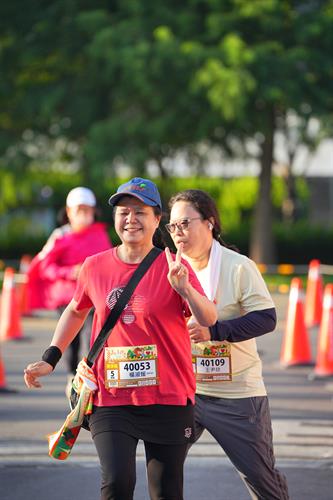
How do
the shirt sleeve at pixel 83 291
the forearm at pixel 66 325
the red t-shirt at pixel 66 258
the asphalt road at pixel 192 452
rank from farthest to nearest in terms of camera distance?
the red t-shirt at pixel 66 258
the asphalt road at pixel 192 452
the forearm at pixel 66 325
the shirt sleeve at pixel 83 291

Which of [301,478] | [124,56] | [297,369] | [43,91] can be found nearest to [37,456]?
[301,478]

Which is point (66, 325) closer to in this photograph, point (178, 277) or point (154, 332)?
point (154, 332)

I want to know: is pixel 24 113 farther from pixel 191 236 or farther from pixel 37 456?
pixel 191 236

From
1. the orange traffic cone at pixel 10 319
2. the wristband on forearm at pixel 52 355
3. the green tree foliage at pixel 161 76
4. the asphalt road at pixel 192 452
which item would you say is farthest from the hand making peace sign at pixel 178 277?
the green tree foliage at pixel 161 76

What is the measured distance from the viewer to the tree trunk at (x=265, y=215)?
35062mm

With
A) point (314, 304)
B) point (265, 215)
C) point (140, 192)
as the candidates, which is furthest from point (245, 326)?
point (265, 215)

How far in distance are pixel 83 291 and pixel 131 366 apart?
0.48m

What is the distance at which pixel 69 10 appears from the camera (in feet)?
116

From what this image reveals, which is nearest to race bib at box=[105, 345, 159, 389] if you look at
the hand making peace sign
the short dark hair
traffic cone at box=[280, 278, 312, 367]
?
the hand making peace sign

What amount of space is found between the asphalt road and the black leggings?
203 cm

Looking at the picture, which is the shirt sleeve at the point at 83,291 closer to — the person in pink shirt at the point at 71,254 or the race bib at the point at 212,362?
the race bib at the point at 212,362

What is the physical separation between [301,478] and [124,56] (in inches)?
968

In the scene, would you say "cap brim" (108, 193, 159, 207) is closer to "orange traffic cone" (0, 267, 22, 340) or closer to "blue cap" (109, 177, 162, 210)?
"blue cap" (109, 177, 162, 210)

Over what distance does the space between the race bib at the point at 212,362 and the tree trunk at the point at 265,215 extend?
29.1 meters
